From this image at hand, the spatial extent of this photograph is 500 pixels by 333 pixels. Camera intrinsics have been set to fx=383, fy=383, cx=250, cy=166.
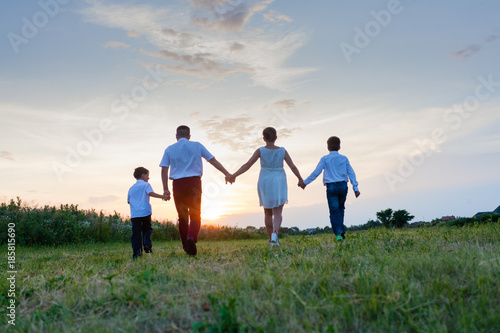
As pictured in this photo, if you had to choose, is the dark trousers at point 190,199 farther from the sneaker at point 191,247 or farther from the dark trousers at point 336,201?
the dark trousers at point 336,201

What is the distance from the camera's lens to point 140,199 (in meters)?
9.43

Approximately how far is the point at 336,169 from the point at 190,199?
3.82 m

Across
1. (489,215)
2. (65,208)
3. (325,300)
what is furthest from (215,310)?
(65,208)

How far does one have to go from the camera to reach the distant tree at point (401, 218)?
15.8 m

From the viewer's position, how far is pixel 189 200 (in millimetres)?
8250

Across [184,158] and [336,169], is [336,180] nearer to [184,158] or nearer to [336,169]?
[336,169]

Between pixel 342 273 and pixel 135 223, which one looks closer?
pixel 342 273

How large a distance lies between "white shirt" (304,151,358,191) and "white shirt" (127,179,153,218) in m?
4.27

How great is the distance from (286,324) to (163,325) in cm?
109

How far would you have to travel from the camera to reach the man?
8.16 metres

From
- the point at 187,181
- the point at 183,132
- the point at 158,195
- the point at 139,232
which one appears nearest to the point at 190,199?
the point at 187,181

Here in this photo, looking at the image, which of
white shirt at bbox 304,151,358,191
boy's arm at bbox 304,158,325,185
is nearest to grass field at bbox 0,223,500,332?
boy's arm at bbox 304,158,325,185

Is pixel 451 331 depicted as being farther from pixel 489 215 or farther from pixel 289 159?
pixel 489 215

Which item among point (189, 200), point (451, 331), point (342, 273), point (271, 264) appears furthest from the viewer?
point (189, 200)
